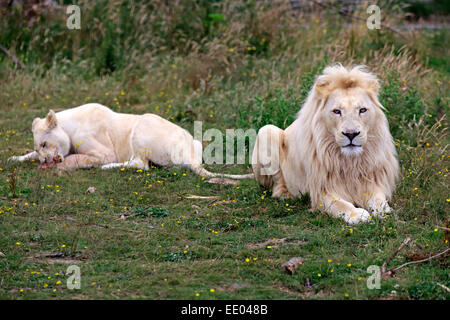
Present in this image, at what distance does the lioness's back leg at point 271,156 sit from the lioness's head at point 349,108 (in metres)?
0.98

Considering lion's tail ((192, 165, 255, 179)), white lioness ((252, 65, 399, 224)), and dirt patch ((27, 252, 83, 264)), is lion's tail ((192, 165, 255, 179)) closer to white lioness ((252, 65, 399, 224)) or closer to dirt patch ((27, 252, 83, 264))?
white lioness ((252, 65, 399, 224))

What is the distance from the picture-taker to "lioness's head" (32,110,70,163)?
842 cm

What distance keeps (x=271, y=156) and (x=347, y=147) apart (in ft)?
4.14

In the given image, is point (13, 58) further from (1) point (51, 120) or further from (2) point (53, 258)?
(2) point (53, 258)

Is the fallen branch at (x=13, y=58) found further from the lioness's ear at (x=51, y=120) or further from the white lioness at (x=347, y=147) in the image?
the white lioness at (x=347, y=147)

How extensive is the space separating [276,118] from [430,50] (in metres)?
5.55

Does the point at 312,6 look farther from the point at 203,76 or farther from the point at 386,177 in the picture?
the point at 386,177

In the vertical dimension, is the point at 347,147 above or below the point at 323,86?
below

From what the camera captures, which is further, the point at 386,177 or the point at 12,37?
the point at 12,37

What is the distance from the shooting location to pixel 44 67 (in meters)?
12.9

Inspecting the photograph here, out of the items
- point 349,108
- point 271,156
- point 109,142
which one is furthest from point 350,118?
point 109,142

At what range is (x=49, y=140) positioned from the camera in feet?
27.7

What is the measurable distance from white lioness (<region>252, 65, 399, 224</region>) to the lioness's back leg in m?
0.52
